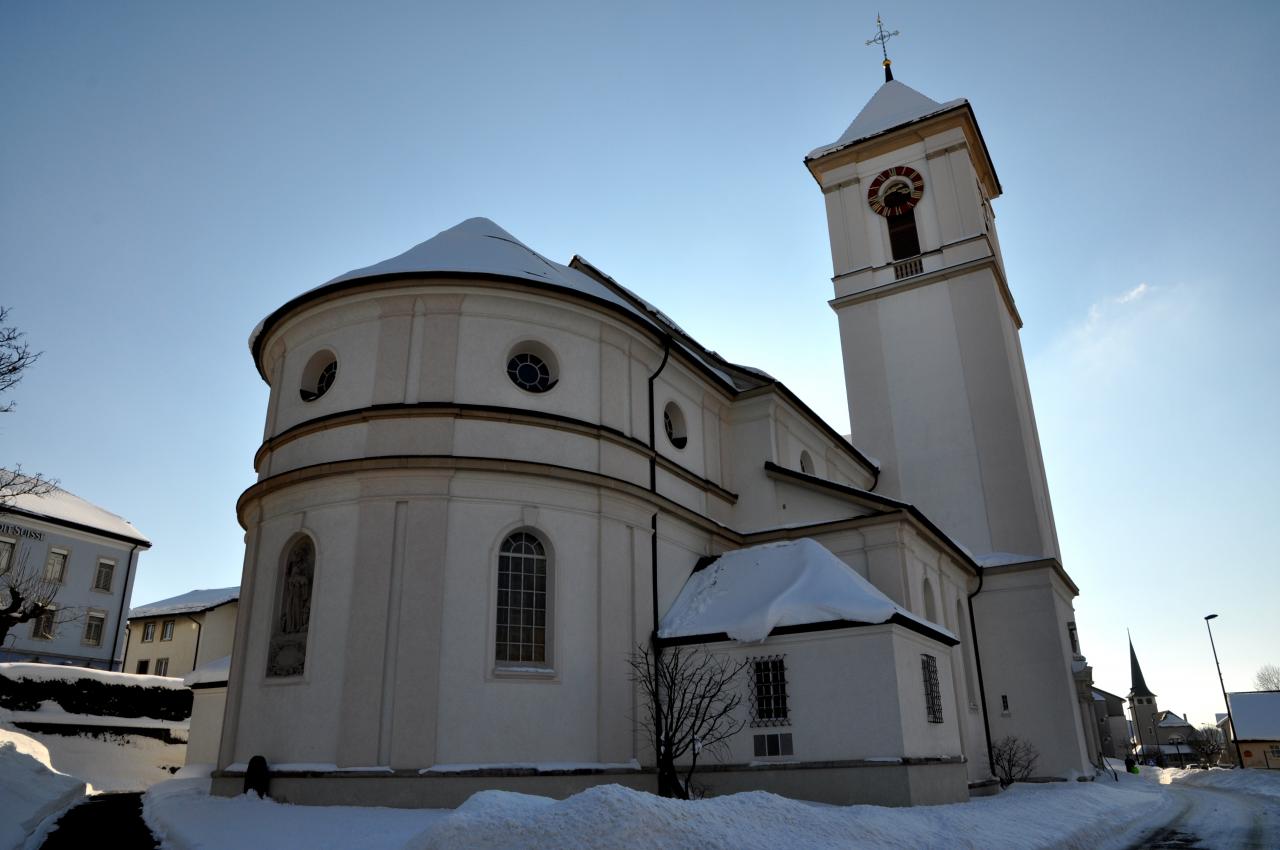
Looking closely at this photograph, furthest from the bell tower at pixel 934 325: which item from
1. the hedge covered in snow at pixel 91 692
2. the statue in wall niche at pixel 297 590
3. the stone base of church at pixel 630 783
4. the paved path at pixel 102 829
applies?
the hedge covered in snow at pixel 91 692

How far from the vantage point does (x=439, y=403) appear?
54.5 ft

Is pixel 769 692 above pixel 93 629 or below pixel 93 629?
below

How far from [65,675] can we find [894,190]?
1379 inches

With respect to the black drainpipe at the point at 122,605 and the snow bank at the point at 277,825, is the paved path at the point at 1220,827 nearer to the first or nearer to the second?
the snow bank at the point at 277,825

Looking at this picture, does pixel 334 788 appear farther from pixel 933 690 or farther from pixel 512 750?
pixel 933 690

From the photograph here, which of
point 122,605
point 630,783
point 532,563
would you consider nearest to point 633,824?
point 630,783

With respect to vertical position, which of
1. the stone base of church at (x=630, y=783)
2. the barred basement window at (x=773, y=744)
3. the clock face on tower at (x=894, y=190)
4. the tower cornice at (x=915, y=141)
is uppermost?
the tower cornice at (x=915, y=141)

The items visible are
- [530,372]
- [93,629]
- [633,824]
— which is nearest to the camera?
[633,824]

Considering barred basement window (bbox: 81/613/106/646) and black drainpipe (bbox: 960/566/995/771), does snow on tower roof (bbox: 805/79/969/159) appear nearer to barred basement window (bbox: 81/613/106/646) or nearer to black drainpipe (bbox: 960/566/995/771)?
black drainpipe (bbox: 960/566/995/771)

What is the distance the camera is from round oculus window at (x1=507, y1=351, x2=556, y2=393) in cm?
1784

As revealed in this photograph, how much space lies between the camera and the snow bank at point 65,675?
28.6 meters

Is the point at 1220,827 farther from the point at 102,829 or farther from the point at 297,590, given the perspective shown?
the point at 102,829

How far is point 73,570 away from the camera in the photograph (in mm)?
40062

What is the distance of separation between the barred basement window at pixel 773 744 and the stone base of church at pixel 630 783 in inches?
10.7
